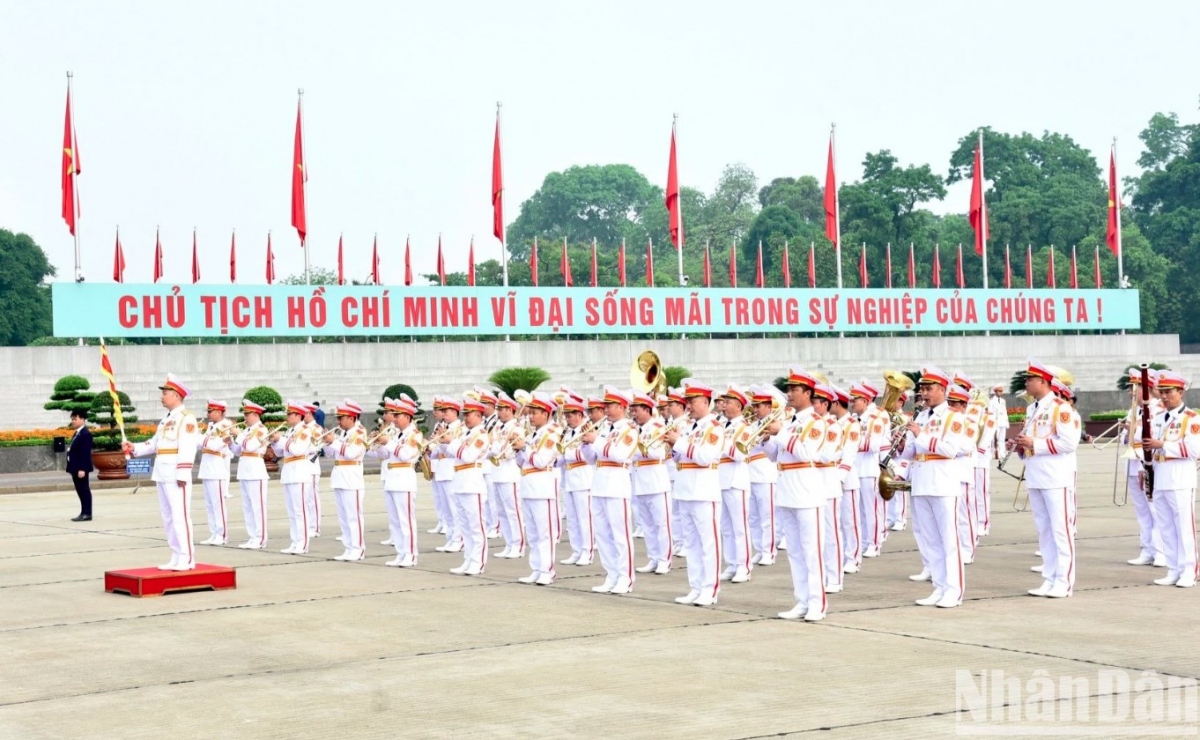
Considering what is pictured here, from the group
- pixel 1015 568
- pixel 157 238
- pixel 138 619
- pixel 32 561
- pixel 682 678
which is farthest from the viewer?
pixel 157 238

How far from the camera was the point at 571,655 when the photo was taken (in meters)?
9.70

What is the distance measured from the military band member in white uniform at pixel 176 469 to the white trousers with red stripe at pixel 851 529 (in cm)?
604

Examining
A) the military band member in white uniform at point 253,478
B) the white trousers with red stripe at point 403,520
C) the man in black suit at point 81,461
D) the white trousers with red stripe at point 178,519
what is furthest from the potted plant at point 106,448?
the white trousers with red stripe at point 178,519

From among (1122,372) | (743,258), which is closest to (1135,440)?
(1122,372)

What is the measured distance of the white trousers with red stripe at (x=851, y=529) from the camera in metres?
14.1

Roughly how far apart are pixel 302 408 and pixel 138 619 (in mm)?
5394

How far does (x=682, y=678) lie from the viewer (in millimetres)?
8812

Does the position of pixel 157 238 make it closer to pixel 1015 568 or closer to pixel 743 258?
pixel 1015 568

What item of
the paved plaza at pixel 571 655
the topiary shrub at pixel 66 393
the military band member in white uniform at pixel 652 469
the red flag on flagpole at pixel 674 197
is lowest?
the paved plaza at pixel 571 655

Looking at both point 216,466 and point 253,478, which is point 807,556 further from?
point 216,466

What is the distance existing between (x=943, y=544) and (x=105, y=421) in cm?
2316

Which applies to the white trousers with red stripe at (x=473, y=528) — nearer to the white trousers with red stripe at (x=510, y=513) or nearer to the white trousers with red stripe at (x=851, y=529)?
the white trousers with red stripe at (x=510, y=513)

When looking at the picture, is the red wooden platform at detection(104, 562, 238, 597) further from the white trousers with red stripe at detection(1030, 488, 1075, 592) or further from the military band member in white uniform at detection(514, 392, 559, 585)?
the white trousers with red stripe at detection(1030, 488, 1075, 592)

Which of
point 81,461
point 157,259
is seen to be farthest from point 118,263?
point 81,461
